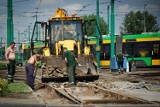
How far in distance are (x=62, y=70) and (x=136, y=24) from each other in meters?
80.3

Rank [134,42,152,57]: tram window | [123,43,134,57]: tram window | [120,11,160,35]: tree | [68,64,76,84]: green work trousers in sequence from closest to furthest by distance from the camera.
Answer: [68,64,76,84]: green work trousers < [134,42,152,57]: tram window < [123,43,134,57]: tram window < [120,11,160,35]: tree

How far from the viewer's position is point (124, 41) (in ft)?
124

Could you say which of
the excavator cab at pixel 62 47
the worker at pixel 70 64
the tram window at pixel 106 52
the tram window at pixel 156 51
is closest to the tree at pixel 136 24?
the tram window at pixel 106 52

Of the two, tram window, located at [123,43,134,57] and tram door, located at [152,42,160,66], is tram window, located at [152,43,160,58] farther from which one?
tram window, located at [123,43,134,57]

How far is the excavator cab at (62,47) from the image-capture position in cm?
1802

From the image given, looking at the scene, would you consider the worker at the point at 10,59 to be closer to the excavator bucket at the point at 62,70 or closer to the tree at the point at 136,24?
the excavator bucket at the point at 62,70

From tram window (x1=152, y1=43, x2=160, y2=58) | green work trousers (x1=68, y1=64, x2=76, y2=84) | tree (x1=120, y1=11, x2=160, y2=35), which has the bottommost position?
green work trousers (x1=68, y1=64, x2=76, y2=84)

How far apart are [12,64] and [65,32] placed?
14.3 ft

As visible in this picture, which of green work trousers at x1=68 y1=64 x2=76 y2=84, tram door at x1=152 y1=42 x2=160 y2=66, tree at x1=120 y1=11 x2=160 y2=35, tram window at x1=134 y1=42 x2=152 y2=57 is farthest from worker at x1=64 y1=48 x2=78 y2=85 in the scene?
tree at x1=120 y1=11 x2=160 y2=35

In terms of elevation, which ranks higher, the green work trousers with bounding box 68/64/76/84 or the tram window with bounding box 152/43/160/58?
the tram window with bounding box 152/43/160/58

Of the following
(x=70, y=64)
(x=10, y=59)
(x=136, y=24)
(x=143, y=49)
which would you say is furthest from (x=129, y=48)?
(x=136, y=24)

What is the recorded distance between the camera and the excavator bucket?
704 inches

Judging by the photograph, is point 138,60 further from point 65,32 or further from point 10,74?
point 10,74

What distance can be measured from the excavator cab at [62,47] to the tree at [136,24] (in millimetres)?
74207
